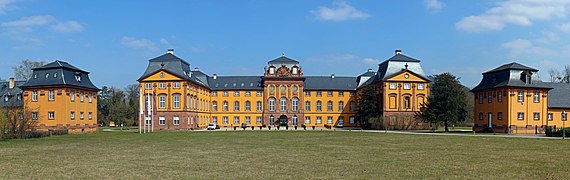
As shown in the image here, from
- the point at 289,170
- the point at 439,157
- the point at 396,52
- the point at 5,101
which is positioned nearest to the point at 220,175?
the point at 289,170

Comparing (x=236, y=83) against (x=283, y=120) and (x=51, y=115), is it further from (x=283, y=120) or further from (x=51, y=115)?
(x=51, y=115)

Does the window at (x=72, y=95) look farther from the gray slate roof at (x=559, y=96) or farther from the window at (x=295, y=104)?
the gray slate roof at (x=559, y=96)

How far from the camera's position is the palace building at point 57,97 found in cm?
4969

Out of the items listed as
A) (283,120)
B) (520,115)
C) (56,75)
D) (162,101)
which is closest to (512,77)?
(520,115)

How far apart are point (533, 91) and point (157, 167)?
43348 millimetres

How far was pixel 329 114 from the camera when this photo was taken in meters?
80.8

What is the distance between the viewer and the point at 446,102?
53.4 meters

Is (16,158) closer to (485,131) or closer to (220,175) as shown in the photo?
(220,175)

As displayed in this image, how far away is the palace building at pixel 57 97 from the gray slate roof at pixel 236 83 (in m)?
30.4

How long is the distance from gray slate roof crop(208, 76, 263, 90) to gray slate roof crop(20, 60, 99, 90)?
1198 inches

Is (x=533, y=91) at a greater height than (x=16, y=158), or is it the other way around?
(x=533, y=91)

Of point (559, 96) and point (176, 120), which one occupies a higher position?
point (559, 96)

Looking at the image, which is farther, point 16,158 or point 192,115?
point 192,115

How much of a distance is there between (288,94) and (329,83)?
25.5ft
